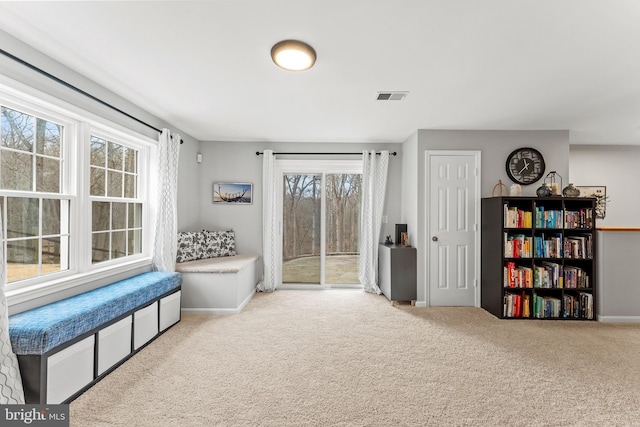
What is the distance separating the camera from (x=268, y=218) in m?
4.64

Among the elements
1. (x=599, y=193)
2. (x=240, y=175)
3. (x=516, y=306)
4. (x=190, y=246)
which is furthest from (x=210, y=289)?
(x=599, y=193)

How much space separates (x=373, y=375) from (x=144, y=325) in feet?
6.99

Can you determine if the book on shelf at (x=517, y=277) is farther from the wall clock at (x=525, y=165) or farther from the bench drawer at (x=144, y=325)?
the bench drawer at (x=144, y=325)

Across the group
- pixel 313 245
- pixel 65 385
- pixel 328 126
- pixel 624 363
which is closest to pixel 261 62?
pixel 328 126

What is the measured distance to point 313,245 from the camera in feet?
16.0

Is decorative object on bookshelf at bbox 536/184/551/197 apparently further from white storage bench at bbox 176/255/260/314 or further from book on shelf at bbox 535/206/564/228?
white storage bench at bbox 176/255/260/314

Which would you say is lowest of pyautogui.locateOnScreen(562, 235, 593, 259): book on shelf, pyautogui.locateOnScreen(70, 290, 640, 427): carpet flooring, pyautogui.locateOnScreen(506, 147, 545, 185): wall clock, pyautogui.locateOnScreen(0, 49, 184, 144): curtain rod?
pyautogui.locateOnScreen(70, 290, 640, 427): carpet flooring

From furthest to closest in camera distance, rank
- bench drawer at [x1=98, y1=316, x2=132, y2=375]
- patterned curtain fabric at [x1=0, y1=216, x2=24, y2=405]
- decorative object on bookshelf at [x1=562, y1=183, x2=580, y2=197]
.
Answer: decorative object on bookshelf at [x1=562, y1=183, x2=580, y2=197]
bench drawer at [x1=98, y1=316, x2=132, y2=375]
patterned curtain fabric at [x1=0, y1=216, x2=24, y2=405]

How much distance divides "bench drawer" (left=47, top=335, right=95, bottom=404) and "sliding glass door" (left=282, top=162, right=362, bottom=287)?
9.80 feet

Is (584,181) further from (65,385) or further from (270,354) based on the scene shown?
(65,385)

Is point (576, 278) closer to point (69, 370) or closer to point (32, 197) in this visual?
point (69, 370)

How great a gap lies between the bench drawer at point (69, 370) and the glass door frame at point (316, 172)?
2877 mm

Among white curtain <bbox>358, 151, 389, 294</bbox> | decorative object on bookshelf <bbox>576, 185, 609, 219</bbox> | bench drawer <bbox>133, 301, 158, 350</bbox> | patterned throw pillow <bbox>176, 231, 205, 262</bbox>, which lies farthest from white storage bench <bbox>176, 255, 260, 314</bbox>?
decorative object on bookshelf <bbox>576, 185, 609, 219</bbox>

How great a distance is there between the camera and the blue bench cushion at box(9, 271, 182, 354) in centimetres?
174
